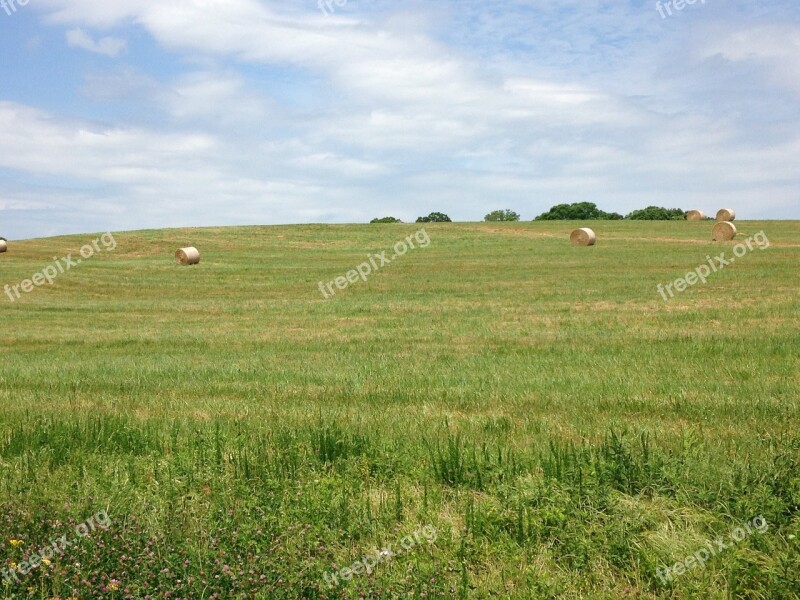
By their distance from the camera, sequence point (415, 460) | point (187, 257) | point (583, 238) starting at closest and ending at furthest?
point (415, 460) → point (187, 257) → point (583, 238)

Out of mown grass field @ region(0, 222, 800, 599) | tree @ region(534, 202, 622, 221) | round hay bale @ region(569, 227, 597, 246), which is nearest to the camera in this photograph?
mown grass field @ region(0, 222, 800, 599)

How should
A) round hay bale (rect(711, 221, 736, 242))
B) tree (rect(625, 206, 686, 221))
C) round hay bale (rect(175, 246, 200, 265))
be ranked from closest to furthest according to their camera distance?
round hay bale (rect(175, 246, 200, 265)), round hay bale (rect(711, 221, 736, 242)), tree (rect(625, 206, 686, 221))

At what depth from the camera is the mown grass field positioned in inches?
195

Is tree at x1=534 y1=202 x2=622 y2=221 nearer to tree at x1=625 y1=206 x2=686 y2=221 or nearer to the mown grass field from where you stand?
tree at x1=625 y1=206 x2=686 y2=221

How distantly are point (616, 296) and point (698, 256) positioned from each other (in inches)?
703

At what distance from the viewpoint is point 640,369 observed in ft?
38.0

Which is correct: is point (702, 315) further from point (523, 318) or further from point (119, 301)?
point (119, 301)

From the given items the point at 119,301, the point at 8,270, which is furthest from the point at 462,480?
the point at 8,270

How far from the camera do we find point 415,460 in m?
6.72

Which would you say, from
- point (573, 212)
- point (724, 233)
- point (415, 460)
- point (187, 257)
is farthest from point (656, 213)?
point (415, 460)

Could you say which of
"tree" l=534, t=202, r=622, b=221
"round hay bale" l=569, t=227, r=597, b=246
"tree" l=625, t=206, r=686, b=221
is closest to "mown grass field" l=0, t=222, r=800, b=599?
"round hay bale" l=569, t=227, r=597, b=246

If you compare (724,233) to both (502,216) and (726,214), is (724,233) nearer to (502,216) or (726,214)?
(726,214)

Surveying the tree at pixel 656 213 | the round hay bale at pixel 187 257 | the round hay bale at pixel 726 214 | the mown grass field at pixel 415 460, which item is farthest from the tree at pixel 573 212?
the mown grass field at pixel 415 460

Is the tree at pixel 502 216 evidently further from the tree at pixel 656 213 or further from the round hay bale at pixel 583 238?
the round hay bale at pixel 583 238
